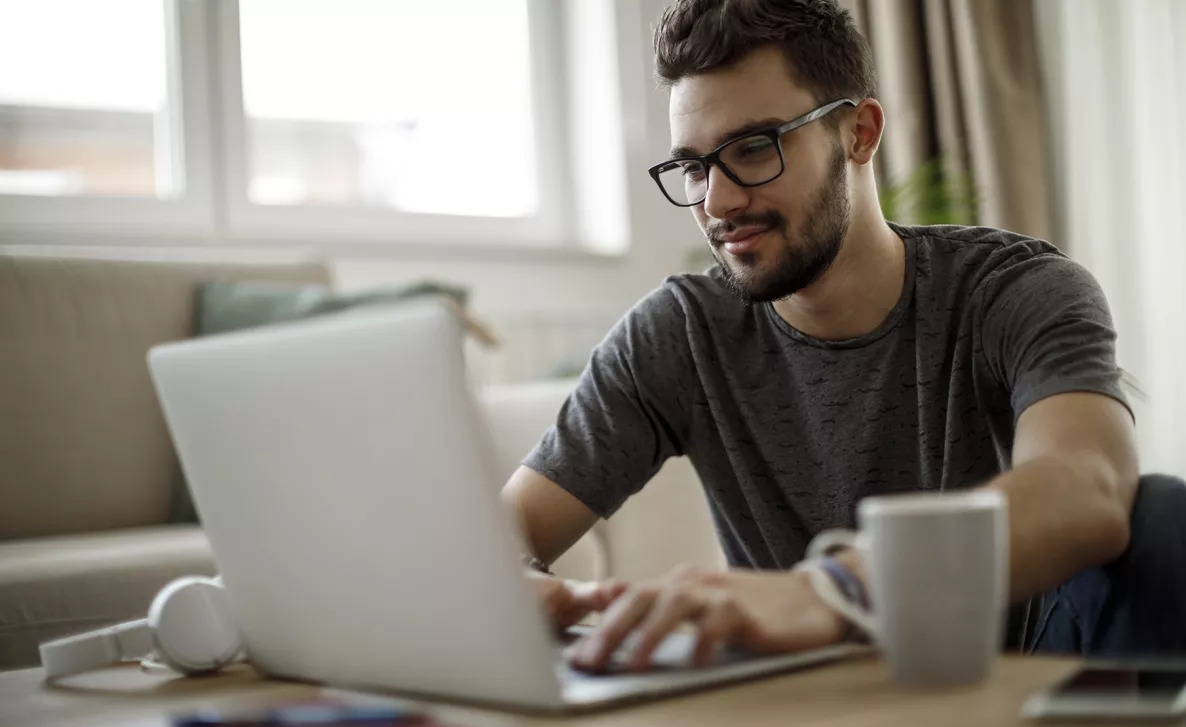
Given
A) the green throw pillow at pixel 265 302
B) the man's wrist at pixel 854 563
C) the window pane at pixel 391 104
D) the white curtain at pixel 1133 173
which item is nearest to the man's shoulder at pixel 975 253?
the man's wrist at pixel 854 563

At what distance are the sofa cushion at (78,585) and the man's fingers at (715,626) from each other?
3.94 ft

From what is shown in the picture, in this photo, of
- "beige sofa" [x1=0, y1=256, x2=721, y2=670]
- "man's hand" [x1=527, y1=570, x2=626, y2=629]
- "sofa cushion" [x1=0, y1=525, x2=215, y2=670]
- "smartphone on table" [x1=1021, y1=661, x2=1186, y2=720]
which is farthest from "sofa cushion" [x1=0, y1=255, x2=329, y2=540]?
"smartphone on table" [x1=1021, y1=661, x2=1186, y2=720]

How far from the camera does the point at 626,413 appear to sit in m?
1.38

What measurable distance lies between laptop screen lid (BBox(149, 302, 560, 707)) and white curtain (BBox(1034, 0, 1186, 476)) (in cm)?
278

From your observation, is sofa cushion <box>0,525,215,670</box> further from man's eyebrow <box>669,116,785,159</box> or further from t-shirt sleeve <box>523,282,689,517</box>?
man's eyebrow <box>669,116,785,159</box>

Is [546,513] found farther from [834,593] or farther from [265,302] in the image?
[265,302]

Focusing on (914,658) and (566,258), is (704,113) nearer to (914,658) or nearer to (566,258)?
(914,658)

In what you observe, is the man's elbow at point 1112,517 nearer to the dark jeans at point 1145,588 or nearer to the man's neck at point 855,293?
the dark jeans at point 1145,588

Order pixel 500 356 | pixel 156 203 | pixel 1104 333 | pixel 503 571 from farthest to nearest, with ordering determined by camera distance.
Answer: pixel 500 356
pixel 156 203
pixel 1104 333
pixel 503 571

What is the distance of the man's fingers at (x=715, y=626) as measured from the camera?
687 mm

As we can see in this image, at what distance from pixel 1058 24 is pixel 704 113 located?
95.3 inches

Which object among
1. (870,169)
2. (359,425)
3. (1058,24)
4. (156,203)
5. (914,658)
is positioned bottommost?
(914,658)

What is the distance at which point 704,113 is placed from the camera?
136 centimetres

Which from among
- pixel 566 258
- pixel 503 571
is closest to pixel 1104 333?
pixel 503 571
